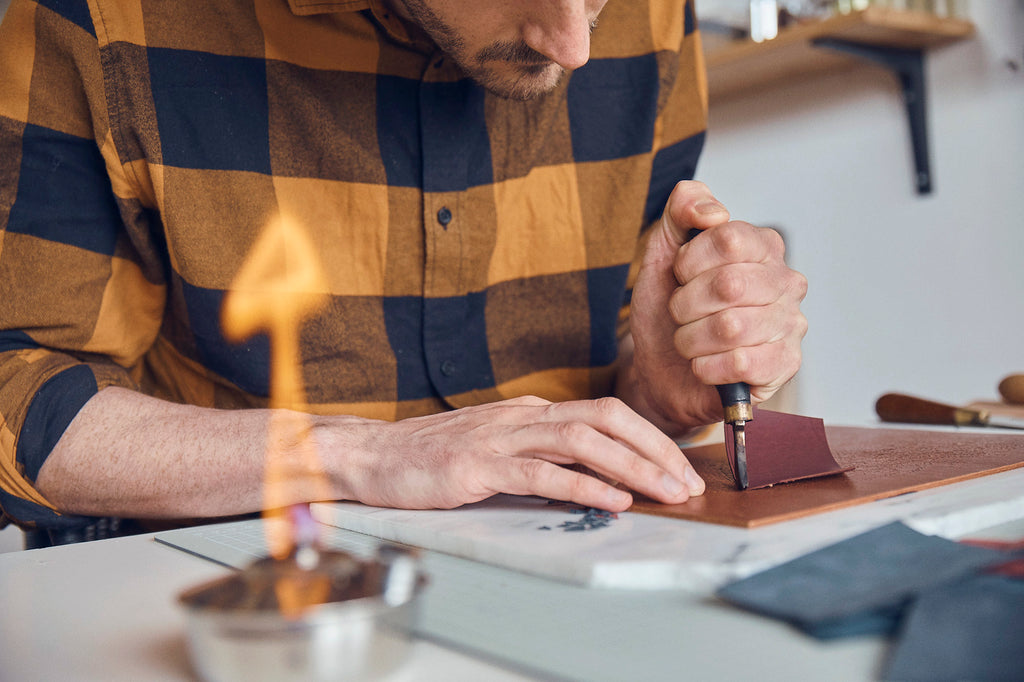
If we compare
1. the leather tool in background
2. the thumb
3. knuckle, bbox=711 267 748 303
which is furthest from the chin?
the leather tool in background

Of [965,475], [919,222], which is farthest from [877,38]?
[965,475]

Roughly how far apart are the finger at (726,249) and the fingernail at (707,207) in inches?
0.7

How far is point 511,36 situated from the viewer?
0.88 meters

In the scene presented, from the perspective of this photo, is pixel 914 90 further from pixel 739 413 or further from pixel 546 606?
pixel 546 606

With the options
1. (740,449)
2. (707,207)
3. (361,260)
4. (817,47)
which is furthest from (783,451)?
(817,47)

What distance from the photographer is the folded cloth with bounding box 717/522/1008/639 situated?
0.39 metres

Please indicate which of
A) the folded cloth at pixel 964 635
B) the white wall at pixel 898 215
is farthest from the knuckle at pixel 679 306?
the white wall at pixel 898 215

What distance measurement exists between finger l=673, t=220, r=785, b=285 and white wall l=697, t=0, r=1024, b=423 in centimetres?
126

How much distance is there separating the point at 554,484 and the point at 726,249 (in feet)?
0.98

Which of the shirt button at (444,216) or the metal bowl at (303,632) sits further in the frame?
the shirt button at (444,216)

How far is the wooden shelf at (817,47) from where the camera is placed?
1.81 meters

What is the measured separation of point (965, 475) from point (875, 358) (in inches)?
65.6

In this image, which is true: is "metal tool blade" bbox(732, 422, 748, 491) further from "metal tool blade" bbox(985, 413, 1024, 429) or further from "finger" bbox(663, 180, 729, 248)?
"metal tool blade" bbox(985, 413, 1024, 429)

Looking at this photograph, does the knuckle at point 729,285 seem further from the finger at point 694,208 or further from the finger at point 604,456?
the finger at point 604,456
